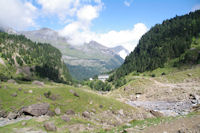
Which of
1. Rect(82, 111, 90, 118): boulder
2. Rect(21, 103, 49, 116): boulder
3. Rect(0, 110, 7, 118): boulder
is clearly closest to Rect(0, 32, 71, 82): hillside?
Rect(0, 110, 7, 118): boulder

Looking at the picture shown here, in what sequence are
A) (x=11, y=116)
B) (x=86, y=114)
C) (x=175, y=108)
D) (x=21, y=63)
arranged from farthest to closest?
(x=21, y=63)
(x=175, y=108)
(x=86, y=114)
(x=11, y=116)

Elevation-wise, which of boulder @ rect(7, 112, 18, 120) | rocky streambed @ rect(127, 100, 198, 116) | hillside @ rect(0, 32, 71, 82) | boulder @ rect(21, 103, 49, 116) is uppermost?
hillside @ rect(0, 32, 71, 82)

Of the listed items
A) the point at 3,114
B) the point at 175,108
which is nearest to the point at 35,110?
the point at 3,114

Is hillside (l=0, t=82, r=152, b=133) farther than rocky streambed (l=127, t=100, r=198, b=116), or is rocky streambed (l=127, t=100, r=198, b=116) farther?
rocky streambed (l=127, t=100, r=198, b=116)

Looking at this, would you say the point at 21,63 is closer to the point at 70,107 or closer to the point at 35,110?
the point at 35,110

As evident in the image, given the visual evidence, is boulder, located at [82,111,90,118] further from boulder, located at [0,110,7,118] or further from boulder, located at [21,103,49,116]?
boulder, located at [0,110,7,118]

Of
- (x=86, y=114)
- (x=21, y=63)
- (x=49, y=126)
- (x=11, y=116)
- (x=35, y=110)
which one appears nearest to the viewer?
(x=49, y=126)

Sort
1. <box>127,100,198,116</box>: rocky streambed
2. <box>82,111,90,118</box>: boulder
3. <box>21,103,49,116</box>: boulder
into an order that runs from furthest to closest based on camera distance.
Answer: <box>127,100,198,116</box>: rocky streambed < <box>82,111,90,118</box>: boulder < <box>21,103,49,116</box>: boulder

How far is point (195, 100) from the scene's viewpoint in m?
63.2

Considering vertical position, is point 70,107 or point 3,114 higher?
point 70,107

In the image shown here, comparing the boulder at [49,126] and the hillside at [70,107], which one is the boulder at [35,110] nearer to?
the hillside at [70,107]

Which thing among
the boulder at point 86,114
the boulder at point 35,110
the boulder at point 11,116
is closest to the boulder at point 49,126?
the boulder at point 35,110

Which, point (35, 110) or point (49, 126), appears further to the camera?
point (35, 110)

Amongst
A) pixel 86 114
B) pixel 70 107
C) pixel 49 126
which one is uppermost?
pixel 70 107
